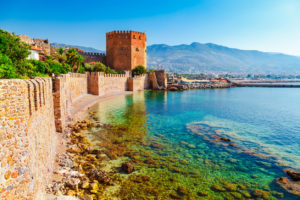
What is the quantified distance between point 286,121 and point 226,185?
1339cm

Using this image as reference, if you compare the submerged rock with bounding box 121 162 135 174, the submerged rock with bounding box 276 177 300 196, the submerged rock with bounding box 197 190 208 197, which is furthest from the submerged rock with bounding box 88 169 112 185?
the submerged rock with bounding box 276 177 300 196

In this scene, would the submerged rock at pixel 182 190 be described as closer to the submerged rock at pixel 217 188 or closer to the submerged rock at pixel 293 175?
the submerged rock at pixel 217 188

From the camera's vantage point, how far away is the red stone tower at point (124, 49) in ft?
128

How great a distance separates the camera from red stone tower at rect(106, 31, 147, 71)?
3909 cm

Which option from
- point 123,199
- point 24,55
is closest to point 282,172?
point 123,199

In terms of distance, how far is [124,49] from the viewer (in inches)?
1545

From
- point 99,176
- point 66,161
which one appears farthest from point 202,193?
point 66,161

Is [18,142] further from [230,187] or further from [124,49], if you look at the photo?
[124,49]

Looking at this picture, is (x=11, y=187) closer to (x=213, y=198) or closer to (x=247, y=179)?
(x=213, y=198)

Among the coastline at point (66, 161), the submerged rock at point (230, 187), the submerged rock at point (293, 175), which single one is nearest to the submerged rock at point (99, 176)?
the coastline at point (66, 161)

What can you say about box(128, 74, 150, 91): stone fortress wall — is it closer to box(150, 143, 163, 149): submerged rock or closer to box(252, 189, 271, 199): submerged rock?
box(150, 143, 163, 149): submerged rock

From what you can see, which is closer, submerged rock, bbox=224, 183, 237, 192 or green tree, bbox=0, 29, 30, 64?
submerged rock, bbox=224, 183, 237, 192

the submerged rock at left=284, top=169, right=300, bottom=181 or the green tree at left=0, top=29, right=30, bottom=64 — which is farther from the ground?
the green tree at left=0, top=29, right=30, bottom=64

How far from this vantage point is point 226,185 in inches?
244
